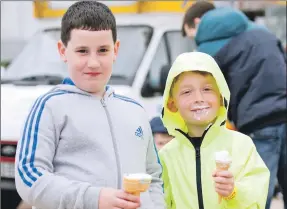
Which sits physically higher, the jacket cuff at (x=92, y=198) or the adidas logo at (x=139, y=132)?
the adidas logo at (x=139, y=132)

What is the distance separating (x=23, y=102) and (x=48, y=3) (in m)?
1.79

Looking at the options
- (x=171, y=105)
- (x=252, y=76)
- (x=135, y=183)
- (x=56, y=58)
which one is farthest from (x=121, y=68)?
(x=135, y=183)

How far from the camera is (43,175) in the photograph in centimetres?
218

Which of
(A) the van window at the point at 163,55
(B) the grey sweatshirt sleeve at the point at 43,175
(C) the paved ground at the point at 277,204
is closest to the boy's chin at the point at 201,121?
(B) the grey sweatshirt sleeve at the point at 43,175

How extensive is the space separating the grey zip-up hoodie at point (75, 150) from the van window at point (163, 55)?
3754 mm

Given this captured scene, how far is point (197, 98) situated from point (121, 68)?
3.55 meters

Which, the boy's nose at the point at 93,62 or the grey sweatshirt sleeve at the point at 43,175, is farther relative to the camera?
the boy's nose at the point at 93,62

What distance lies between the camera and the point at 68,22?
7.86 ft

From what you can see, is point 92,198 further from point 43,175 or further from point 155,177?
point 155,177

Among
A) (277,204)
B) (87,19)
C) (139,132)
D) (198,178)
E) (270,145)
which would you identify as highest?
(87,19)

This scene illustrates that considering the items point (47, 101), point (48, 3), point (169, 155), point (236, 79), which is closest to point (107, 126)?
point (47, 101)

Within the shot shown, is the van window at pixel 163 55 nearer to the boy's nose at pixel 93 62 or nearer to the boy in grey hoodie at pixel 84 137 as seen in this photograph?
the boy in grey hoodie at pixel 84 137

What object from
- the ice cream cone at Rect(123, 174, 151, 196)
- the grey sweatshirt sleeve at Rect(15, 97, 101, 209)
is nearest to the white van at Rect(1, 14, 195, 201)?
the grey sweatshirt sleeve at Rect(15, 97, 101, 209)

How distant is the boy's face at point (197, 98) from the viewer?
288 centimetres
